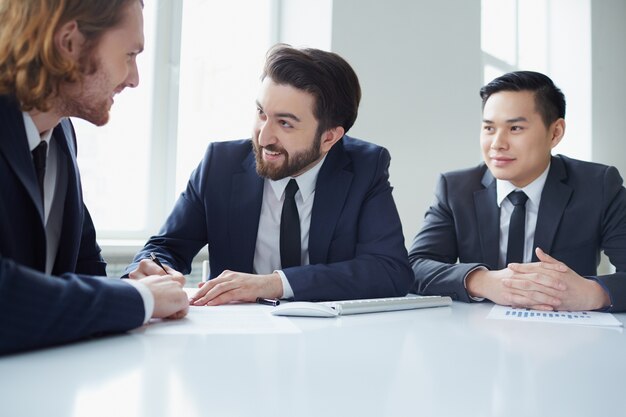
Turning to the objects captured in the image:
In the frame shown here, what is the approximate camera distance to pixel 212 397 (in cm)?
85

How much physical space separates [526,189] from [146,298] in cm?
179

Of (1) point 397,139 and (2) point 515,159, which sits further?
(1) point 397,139

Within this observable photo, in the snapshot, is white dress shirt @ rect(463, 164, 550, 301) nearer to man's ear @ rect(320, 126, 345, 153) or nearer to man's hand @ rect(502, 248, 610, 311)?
man's hand @ rect(502, 248, 610, 311)

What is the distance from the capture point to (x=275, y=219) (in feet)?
7.50

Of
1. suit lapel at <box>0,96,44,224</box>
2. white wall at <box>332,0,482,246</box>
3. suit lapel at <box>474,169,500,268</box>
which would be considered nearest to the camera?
suit lapel at <box>0,96,44,224</box>

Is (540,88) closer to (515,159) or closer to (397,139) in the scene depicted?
(515,159)

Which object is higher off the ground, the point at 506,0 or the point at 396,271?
the point at 506,0

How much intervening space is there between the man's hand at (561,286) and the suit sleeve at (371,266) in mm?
359

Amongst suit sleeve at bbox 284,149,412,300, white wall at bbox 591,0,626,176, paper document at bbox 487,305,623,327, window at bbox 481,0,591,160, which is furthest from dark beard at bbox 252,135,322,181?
white wall at bbox 591,0,626,176

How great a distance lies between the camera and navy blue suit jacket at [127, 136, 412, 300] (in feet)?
7.20

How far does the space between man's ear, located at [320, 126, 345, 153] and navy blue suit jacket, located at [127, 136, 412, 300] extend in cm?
7

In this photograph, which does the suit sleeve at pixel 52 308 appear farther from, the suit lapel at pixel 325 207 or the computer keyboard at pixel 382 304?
the suit lapel at pixel 325 207

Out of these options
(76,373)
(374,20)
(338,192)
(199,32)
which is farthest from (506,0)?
(76,373)

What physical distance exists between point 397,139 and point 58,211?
2.71 m
